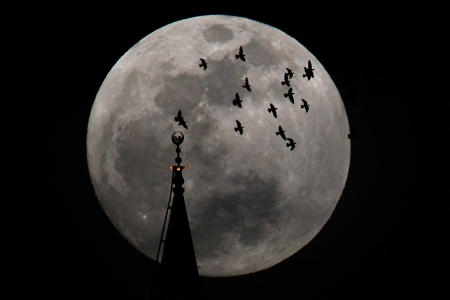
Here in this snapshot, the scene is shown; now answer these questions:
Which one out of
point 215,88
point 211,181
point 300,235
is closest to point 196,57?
point 215,88

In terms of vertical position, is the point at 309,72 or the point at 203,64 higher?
the point at 203,64

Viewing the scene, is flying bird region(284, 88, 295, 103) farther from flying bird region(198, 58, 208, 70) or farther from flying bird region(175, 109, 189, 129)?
flying bird region(175, 109, 189, 129)

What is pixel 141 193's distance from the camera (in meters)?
34.4

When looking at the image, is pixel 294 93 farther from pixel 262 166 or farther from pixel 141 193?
pixel 141 193

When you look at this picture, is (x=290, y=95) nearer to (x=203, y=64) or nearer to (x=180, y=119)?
(x=203, y=64)

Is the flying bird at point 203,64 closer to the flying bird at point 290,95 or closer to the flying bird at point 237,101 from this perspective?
the flying bird at point 237,101

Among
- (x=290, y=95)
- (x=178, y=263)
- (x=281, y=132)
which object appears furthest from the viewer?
(x=290, y=95)

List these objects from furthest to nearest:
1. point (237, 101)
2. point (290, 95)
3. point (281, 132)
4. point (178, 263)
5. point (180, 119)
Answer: point (290, 95) → point (281, 132) → point (237, 101) → point (180, 119) → point (178, 263)

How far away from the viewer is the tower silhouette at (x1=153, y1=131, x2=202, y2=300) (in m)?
32.0

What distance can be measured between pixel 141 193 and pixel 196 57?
4423 mm

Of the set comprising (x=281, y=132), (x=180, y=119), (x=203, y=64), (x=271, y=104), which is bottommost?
(x=281, y=132)

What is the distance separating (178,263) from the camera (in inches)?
1266

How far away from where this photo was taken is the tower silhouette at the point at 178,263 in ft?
105

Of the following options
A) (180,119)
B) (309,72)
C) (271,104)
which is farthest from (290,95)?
(180,119)
